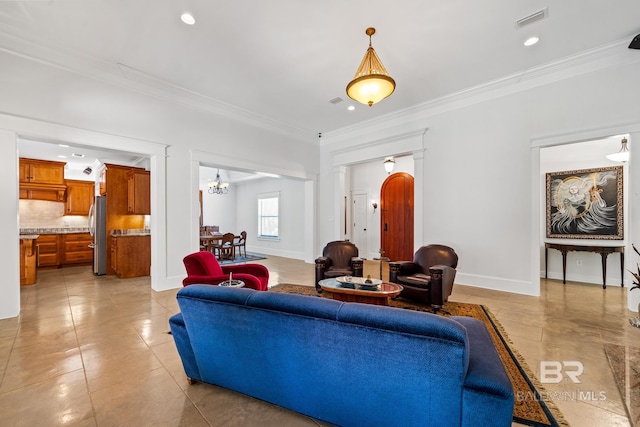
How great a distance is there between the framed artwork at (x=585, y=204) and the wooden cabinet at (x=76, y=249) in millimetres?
11074

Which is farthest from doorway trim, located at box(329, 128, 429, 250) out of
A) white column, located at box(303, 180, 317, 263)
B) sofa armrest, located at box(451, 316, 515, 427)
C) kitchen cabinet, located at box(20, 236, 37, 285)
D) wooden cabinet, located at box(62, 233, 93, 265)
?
wooden cabinet, located at box(62, 233, 93, 265)

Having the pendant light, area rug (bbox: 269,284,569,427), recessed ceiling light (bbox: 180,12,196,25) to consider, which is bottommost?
area rug (bbox: 269,284,569,427)

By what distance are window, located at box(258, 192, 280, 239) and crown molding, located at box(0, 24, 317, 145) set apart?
4.31 meters

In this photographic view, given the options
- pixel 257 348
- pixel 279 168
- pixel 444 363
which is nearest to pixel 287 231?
pixel 279 168

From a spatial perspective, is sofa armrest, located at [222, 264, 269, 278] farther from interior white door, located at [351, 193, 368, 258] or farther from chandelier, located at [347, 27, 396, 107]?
interior white door, located at [351, 193, 368, 258]

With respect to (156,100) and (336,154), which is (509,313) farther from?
(156,100)

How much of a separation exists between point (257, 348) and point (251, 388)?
38cm

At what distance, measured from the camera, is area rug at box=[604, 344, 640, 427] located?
1.77m

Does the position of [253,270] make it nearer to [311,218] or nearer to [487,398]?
[487,398]

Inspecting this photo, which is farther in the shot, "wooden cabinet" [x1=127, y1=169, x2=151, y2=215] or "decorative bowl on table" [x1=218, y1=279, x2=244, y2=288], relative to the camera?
"wooden cabinet" [x1=127, y1=169, x2=151, y2=215]

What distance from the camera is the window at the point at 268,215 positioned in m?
9.93

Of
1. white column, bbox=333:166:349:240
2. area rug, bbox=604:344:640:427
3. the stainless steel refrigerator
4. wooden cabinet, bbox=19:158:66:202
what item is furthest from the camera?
white column, bbox=333:166:349:240

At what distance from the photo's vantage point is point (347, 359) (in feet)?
4.53

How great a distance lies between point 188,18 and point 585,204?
23.3 ft
